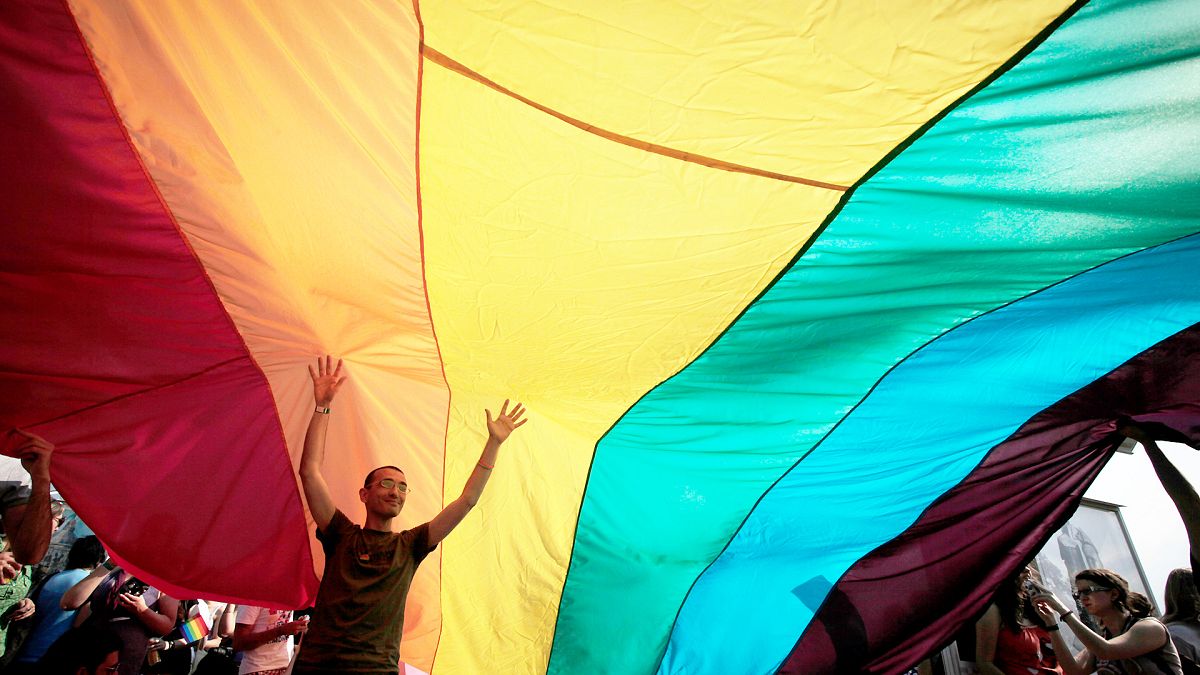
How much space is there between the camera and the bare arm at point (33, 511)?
6.49 ft

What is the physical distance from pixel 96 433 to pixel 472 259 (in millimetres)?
1472

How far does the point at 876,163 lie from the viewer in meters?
1.47

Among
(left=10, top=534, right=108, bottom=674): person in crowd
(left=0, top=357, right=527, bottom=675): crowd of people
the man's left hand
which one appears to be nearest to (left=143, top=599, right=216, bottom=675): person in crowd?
(left=0, top=357, right=527, bottom=675): crowd of people

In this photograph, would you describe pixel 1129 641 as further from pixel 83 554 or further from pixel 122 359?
pixel 83 554

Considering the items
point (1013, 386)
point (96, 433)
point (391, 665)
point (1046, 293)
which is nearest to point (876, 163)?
point (1046, 293)

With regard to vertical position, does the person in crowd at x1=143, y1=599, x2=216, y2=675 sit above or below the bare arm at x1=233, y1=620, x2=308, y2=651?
below

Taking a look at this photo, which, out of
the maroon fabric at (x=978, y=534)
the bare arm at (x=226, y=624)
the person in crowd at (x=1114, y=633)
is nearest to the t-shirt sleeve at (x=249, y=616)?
the bare arm at (x=226, y=624)

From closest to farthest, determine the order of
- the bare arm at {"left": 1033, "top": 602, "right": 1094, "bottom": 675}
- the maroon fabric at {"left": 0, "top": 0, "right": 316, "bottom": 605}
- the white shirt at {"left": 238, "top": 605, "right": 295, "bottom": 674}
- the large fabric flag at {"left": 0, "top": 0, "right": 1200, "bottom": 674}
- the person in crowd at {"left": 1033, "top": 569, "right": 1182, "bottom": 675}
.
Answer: the large fabric flag at {"left": 0, "top": 0, "right": 1200, "bottom": 674}
the maroon fabric at {"left": 0, "top": 0, "right": 316, "bottom": 605}
the person in crowd at {"left": 1033, "top": 569, "right": 1182, "bottom": 675}
the bare arm at {"left": 1033, "top": 602, "right": 1094, "bottom": 675}
the white shirt at {"left": 238, "top": 605, "right": 295, "bottom": 674}

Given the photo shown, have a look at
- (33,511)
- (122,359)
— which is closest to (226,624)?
(33,511)

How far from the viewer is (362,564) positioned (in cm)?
190

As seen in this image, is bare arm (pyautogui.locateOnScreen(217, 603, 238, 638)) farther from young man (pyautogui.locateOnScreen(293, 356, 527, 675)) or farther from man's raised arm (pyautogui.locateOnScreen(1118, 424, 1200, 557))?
man's raised arm (pyautogui.locateOnScreen(1118, 424, 1200, 557))

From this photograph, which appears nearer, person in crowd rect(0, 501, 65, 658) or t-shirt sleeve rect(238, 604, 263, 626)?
person in crowd rect(0, 501, 65, 658)

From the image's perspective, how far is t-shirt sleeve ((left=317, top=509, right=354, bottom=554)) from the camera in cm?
195

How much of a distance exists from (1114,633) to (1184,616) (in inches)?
11.1
